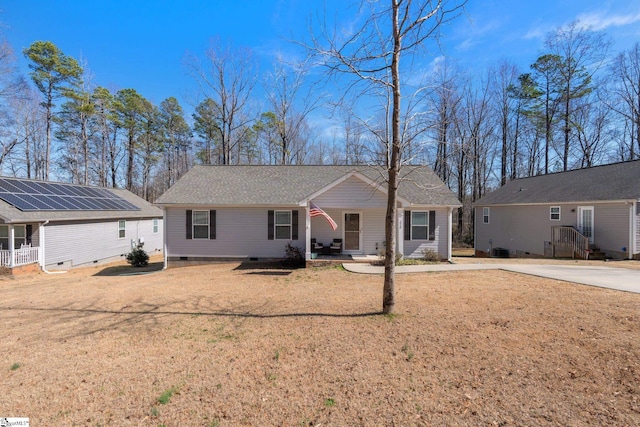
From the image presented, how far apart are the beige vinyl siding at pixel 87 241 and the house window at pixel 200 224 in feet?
27.4

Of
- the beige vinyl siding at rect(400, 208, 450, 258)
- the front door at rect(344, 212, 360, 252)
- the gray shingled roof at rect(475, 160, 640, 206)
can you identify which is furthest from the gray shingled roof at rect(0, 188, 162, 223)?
the gray shingled roof at rect(475, 160, 640, 206)

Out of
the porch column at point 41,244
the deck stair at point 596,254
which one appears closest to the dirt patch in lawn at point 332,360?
the porch column at point 41,244

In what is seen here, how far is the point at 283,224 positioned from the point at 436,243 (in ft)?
24.3

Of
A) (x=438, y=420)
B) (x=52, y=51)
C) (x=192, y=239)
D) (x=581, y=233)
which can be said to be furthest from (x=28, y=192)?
(x=581, y=233)

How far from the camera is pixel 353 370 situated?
3.76m

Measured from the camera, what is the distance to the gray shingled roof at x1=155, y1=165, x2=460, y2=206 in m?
13.5

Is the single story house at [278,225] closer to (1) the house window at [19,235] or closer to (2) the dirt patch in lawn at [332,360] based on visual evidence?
(2) the dirt patch in lawn at [332,360]

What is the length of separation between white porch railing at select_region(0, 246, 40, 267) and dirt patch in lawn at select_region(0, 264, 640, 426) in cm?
944

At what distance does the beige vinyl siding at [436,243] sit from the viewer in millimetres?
13352

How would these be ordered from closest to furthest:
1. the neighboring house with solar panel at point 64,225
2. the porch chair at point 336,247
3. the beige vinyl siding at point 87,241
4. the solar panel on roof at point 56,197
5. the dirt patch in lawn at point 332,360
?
1. the dirt patch in lawn at point 332,360
2. the porch chair at point 336,247
3. the neighboring house with solar panel at point 64,225
4. the solar panel on roof at point 56,197
5. the beige vinyl siding at point 87,241

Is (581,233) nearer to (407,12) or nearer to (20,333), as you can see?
(407,12)

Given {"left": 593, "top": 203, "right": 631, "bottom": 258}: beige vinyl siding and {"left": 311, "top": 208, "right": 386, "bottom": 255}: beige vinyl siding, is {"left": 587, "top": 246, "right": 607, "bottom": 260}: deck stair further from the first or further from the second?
{"left": 311, "top": 208, "right": 386, "bottom": 255}: beige vinyl siding

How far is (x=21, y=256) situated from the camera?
1377cm

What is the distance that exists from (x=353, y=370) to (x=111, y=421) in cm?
275
